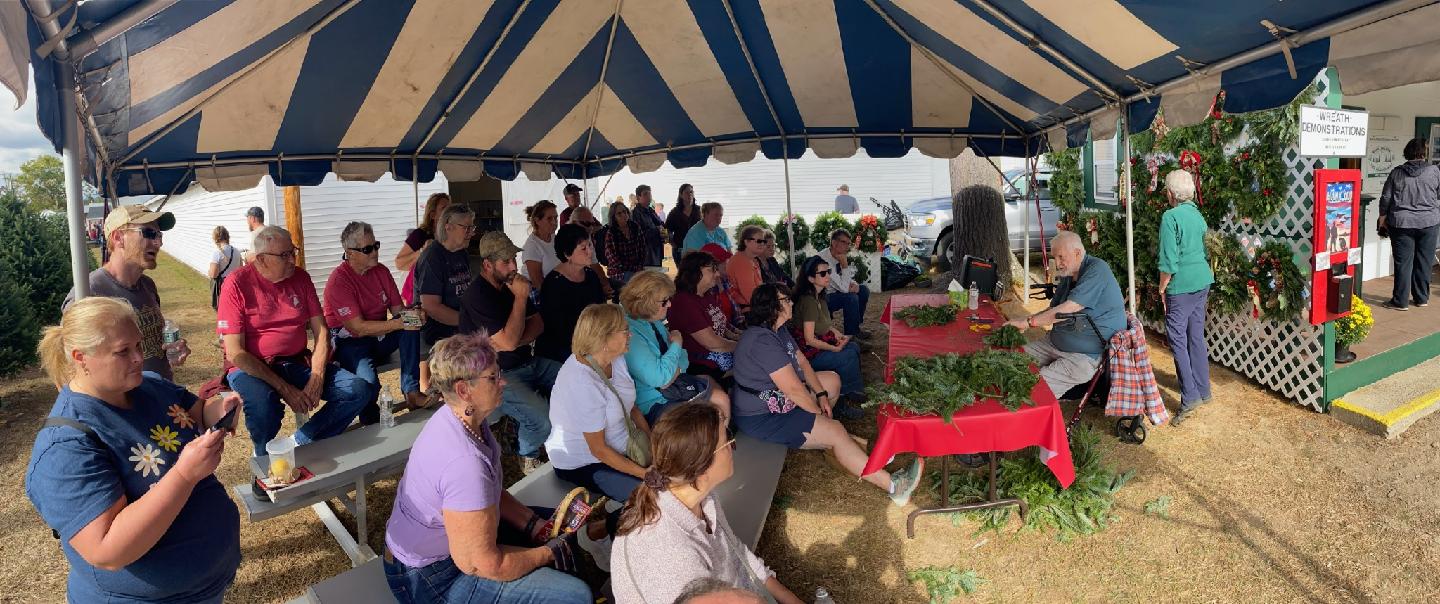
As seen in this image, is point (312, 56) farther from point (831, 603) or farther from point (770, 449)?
point (831, 603)

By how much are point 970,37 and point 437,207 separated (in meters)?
4.14

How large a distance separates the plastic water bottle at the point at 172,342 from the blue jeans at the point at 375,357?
1401 mm

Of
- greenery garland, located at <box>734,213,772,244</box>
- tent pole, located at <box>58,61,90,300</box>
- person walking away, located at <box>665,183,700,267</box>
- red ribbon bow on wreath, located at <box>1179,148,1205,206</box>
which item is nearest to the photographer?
tent pole, located at <box>58,61,90,300</box>

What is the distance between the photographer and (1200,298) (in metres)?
5.10

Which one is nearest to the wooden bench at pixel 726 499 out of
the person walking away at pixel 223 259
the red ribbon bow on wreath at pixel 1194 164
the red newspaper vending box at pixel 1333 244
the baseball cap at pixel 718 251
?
the baseball cap at pixel 718 251

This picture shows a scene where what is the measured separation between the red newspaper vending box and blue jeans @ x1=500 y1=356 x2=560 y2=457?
194 inches

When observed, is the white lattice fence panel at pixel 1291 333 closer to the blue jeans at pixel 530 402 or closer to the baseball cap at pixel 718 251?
the baseball cap at pixel 718 251

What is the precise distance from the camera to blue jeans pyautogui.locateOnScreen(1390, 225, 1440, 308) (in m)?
7.11

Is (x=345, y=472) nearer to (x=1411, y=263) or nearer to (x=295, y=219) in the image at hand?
Result: (x=295, y=219)

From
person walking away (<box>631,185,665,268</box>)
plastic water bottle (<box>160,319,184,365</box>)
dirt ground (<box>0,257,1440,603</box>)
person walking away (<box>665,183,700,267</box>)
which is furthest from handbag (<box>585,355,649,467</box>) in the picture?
person walking away (<box>665,183,700,267</box>)

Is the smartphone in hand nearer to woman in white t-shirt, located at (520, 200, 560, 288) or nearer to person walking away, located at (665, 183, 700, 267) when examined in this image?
woman in white t-shirt, located at (520, 200, 560, 288)

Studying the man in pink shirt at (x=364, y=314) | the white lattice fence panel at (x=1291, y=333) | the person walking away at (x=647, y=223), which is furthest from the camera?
the person walking away at (x=647, y=223)

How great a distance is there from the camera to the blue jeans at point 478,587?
236 centimetres

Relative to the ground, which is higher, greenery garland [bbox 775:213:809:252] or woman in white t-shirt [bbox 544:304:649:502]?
greenery garland [bbox 775:213:809:252]
